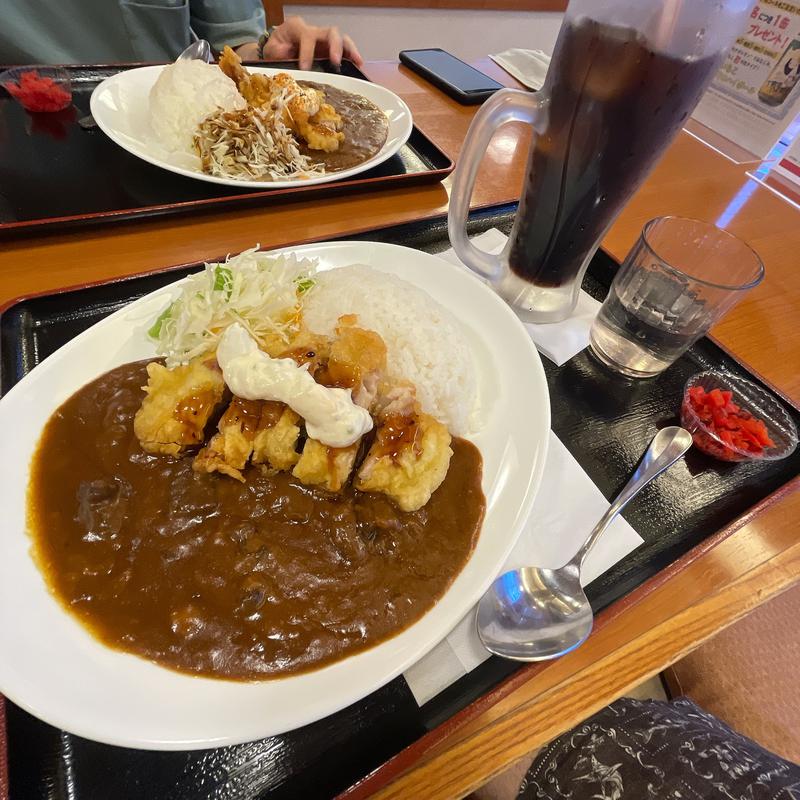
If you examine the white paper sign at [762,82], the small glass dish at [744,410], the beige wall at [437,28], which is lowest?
the beige wall at [437,28]

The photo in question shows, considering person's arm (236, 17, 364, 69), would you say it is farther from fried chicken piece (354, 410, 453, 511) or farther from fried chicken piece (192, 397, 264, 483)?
fried chicken piece (354, 410, 453, 511)

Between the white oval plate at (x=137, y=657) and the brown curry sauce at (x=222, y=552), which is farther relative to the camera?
the brown curry sauce at (x=222, y=552)

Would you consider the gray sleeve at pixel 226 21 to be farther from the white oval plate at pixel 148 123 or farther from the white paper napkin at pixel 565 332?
the white paper napkin at pixel 565 332

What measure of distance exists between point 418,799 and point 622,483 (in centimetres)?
106

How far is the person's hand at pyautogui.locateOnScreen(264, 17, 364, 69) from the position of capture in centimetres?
338

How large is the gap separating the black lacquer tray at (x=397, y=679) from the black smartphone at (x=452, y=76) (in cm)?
154

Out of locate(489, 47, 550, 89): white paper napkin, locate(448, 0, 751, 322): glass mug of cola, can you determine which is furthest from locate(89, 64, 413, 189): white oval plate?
locate(489, 47, 550, 89): white paper napkin

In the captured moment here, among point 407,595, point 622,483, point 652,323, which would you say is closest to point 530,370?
point 622,483

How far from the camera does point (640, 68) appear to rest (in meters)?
1.29

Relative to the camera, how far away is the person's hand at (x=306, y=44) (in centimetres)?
Result: 338

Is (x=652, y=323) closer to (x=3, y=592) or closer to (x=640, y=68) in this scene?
(x=640, y=68)

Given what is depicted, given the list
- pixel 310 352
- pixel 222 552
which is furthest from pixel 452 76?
pixel 222 552

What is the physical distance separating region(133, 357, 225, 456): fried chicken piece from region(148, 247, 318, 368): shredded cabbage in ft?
0.41

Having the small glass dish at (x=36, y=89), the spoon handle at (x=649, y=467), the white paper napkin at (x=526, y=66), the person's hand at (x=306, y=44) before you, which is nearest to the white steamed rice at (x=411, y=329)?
the spoon handle at (x=649, y=467)
